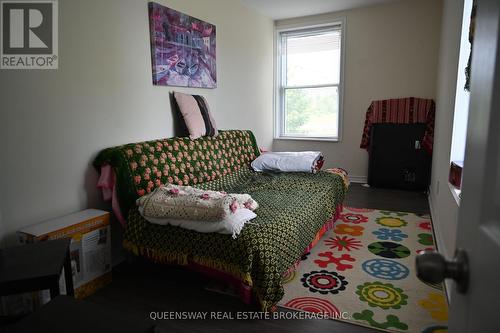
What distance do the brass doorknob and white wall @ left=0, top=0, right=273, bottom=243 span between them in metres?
1.98

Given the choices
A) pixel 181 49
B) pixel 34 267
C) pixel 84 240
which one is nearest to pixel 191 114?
pixel 181 49

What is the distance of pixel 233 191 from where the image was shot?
272 cm

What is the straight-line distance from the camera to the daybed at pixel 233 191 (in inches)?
68.4

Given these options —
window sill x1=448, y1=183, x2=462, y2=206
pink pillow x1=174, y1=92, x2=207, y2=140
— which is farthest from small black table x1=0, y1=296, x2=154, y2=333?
pink pillow x1=174, y1=92, x2=207, y2=140

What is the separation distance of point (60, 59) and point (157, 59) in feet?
2.74

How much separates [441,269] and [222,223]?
51.5 inches

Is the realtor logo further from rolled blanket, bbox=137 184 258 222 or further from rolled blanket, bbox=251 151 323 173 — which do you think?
rolled blanket, bbox=251 151 323 173

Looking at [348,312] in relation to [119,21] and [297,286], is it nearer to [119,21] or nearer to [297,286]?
[297,286]

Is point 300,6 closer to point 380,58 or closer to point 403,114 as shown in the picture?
point 380,58

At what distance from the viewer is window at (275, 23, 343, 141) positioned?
4809 millimetres

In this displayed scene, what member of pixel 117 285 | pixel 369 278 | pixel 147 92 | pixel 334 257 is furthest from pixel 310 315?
pixel 147 92

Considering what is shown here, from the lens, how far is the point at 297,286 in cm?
207

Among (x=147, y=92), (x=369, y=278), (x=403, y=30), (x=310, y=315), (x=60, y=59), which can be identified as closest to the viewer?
(x=310, y=315)

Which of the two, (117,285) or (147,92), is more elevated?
(147,92)
